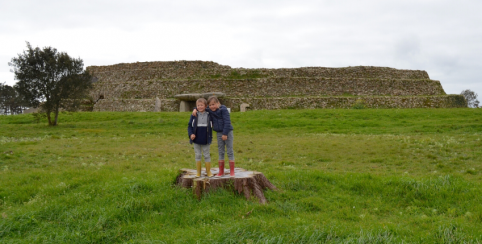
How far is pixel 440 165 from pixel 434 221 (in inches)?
281

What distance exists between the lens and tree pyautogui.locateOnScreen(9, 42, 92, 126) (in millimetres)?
31094

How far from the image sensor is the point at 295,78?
49.0 metres

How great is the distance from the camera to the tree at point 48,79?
3109 cm

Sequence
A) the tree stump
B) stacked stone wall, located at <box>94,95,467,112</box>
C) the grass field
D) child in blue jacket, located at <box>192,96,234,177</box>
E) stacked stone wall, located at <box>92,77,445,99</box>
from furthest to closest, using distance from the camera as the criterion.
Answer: stacked stone wall, located at <box>92,77,445,99</box> → stacked stone wall, located at <box>94,95,467,112</box> → child in blue jacket, located at <box>192,96,234,177</box> → the tree stump → the grass field

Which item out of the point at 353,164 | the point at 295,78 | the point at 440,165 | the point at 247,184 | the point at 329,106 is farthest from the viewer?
the point at 295,78

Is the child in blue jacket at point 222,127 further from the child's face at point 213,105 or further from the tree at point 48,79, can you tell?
the tree at point 48,79

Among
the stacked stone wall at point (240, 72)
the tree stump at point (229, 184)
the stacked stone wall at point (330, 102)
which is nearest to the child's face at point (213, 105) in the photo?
the tree stump at point (229, 184)

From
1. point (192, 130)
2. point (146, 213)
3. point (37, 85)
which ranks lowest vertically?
point (146, 213)

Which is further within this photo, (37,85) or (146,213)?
(37,85)

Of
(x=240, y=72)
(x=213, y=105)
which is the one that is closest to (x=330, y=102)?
(x=240, y=72)

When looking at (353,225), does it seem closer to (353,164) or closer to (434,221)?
(434,221)

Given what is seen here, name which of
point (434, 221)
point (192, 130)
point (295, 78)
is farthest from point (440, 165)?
point (295, 78)

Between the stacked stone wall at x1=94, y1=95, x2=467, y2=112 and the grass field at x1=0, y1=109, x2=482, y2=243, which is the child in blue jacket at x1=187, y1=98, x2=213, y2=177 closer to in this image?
the grass field at x1=0, y1=109, x2=482, y2=243

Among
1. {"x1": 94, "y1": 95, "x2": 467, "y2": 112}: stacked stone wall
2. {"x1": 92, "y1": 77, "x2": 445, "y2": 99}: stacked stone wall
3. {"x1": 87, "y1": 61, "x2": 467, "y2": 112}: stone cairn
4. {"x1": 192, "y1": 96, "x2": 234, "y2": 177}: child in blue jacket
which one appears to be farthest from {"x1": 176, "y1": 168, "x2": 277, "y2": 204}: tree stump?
{"x1": 92, "y1": 77, "x2": 445, "y2": 99}: stacked stone wall
